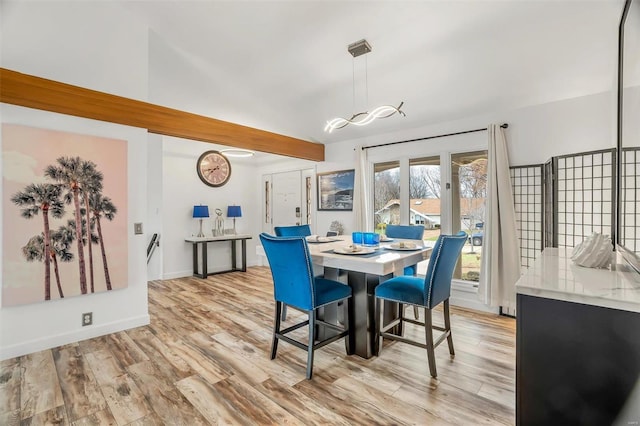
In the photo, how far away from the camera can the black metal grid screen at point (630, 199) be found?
1242 millimetres

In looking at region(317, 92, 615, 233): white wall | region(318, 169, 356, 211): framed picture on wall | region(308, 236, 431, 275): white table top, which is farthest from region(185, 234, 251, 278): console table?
region(308, 236, 431, 275): white table top

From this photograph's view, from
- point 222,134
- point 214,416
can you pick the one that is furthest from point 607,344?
point 222,134

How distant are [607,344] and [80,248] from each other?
362 cm

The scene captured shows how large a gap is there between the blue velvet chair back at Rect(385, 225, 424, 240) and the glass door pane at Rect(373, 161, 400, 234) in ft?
2.79

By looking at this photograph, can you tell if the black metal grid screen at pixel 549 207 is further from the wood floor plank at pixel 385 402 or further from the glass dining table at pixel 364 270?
the wood floor plank at pixel 385 402

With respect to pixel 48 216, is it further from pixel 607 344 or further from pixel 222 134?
pixel 607 344

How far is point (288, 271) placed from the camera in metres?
2.23

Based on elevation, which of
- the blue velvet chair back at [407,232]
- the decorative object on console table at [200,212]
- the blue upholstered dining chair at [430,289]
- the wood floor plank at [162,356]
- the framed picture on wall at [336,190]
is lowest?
the wood floor plank at [162,356]

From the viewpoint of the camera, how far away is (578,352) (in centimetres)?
101

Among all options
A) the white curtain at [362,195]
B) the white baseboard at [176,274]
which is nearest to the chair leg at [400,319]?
the white curtain at [362,195]

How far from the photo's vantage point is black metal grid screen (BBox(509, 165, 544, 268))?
124 inches

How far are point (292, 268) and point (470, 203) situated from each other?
2.62 m

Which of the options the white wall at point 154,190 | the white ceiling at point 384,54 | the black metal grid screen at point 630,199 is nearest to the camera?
the black metal grid screen at point 630,199

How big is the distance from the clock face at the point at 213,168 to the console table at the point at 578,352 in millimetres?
5585
